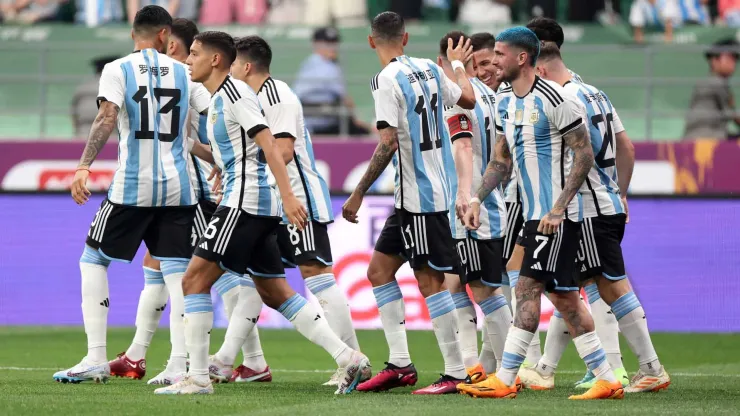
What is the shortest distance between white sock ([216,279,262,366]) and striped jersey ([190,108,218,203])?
0.96m

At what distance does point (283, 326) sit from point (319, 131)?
133 inches

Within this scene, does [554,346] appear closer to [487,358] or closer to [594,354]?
[487,358]

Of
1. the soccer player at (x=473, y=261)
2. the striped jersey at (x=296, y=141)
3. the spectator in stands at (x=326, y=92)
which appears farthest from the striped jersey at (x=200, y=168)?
the spectator in stands at (x=326, y=92)

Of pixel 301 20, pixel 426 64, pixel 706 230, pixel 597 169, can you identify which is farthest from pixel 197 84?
pixel 301 20

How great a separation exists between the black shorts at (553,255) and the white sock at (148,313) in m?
2.92

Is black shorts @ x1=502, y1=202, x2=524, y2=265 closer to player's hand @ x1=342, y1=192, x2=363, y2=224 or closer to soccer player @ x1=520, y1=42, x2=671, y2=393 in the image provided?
soccer player @ x1=520, y1=42, x2=671, y2=393

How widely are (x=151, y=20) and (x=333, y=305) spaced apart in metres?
2.36

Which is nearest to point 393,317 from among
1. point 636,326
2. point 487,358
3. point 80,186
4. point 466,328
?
point 466,328

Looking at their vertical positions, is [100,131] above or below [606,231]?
above

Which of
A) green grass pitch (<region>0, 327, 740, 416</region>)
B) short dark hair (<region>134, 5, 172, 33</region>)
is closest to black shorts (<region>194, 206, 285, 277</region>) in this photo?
green grass pitch (<region>0, 327, 740, 416</region>)

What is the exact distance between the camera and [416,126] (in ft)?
25.2

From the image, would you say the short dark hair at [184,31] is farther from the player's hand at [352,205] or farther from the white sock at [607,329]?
the white sock at [607,329]

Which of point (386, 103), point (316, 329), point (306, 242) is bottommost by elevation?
point (316, 329)

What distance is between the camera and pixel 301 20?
60.4ft
